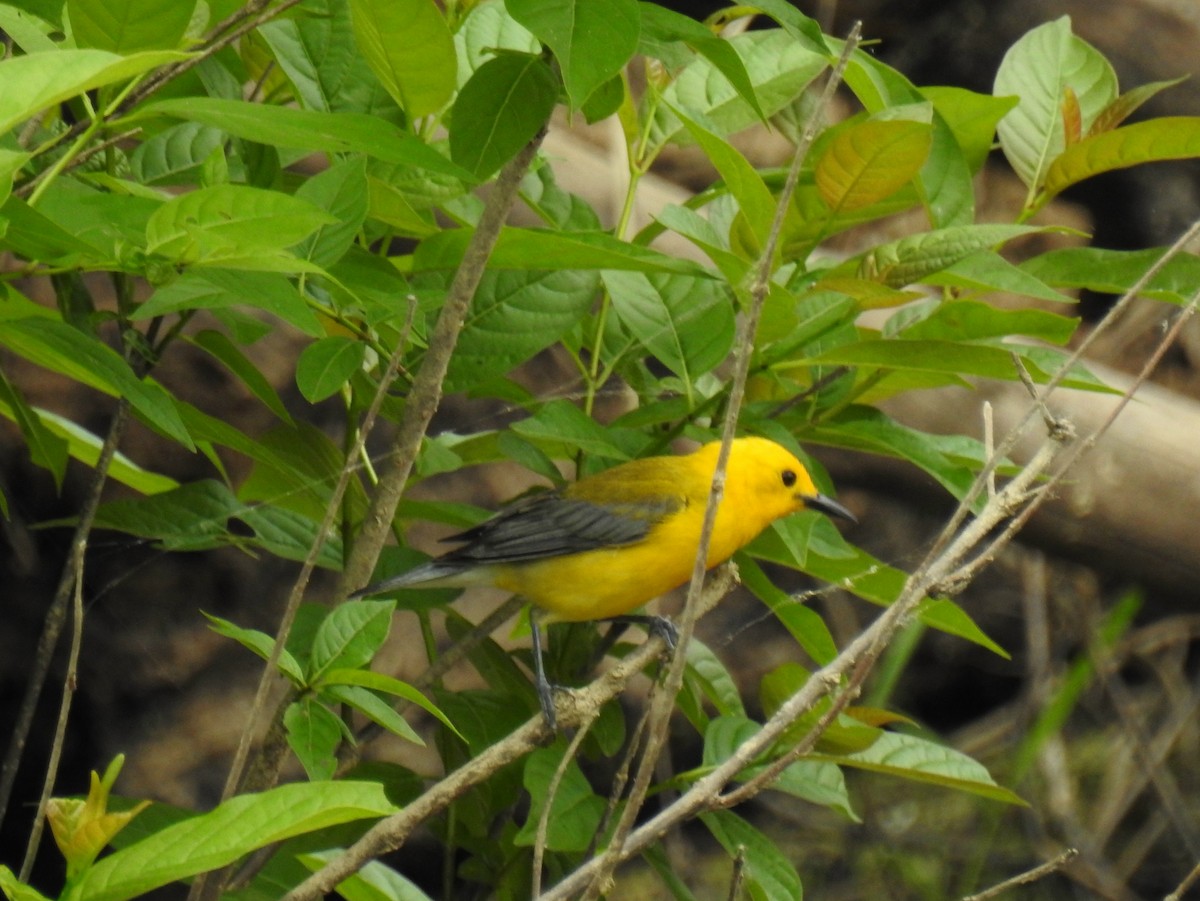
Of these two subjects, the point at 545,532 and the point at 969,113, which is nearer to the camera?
the point at 969,113

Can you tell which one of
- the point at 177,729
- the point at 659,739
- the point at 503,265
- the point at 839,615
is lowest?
the point at 839,615

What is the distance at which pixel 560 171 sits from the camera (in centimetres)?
315

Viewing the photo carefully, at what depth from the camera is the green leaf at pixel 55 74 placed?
848 millimetres

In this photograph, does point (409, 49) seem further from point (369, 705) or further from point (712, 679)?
point (712, 679)

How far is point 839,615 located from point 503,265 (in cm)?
309

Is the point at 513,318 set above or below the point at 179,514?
above

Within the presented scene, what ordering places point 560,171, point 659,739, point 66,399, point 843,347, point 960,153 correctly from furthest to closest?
point 560,171 → point 66,399 → point 960,153 → point 843,347 → point 659,739

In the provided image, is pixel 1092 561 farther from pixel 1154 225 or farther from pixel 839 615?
pixel 1154 225

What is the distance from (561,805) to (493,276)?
60cm

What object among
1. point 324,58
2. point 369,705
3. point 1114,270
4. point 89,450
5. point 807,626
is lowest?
point 807,626

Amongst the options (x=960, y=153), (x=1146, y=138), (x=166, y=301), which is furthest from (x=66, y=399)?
(x=1146, y=138)

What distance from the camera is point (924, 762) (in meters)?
1.58

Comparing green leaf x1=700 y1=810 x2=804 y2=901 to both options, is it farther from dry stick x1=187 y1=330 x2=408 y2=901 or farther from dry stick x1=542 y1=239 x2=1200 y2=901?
dry stick x1=187 y1=330 x2=408 y2=901

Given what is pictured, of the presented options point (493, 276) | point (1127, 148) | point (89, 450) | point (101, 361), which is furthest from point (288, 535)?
point (1127, 148)
